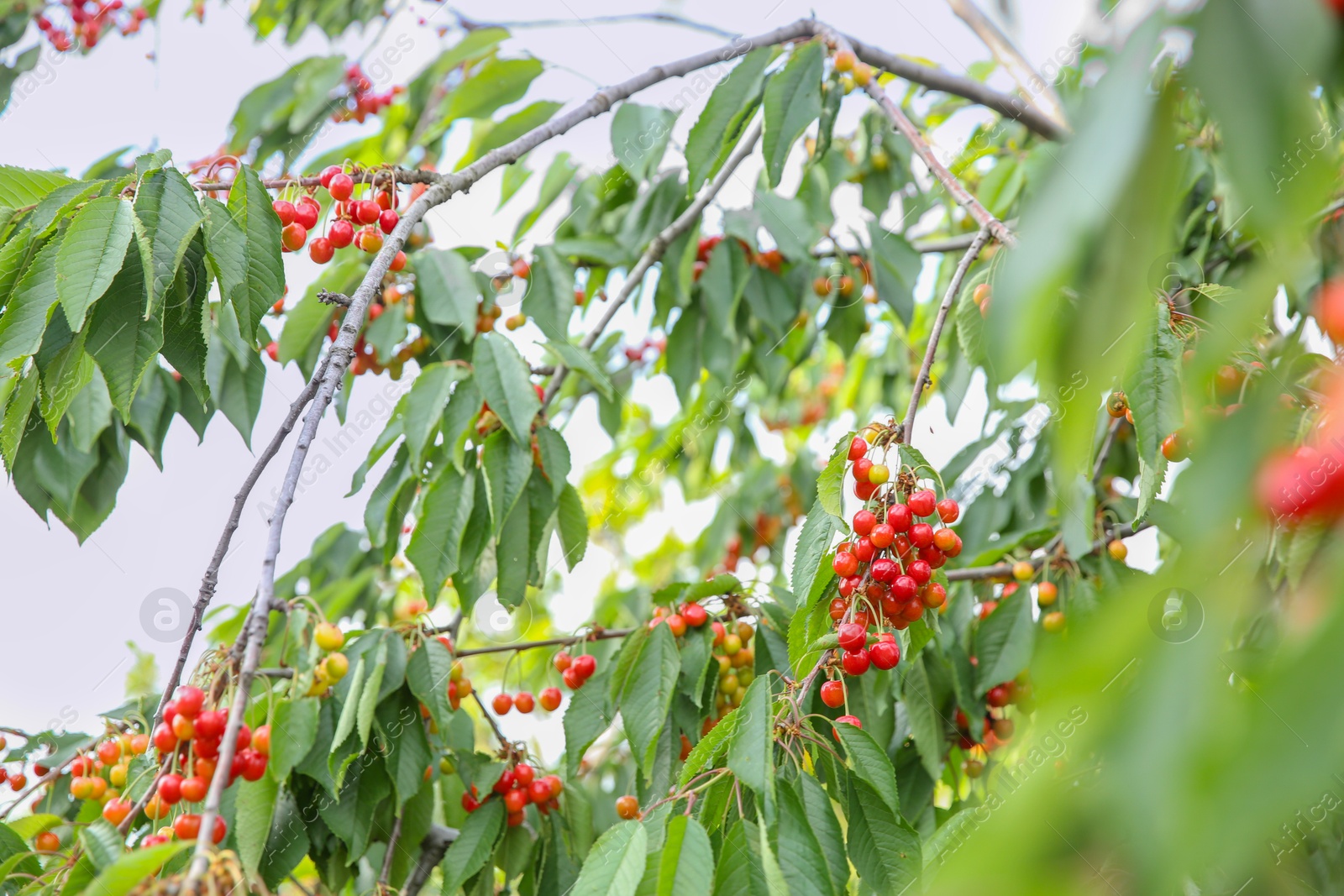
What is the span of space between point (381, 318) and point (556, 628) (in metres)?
2.58

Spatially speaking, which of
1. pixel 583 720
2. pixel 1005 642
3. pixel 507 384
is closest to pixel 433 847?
pixel 583 720

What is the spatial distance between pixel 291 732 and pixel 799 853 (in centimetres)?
95

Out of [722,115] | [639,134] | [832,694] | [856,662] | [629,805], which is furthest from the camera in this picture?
[639,134]

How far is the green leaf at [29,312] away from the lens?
1.10 metres

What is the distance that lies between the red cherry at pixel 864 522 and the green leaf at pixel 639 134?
1.42 meters

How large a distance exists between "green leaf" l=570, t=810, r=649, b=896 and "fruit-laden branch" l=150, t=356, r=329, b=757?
0.49 metres

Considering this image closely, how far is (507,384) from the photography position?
72.0 inches

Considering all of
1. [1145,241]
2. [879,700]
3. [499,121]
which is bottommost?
[1145,241]

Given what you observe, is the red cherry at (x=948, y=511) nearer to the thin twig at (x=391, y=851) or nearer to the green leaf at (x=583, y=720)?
the green leaf at (x=583, y=720)

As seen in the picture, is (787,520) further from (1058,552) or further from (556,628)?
(1058,552)

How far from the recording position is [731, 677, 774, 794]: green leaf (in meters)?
1.01

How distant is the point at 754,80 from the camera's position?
6.50 ft

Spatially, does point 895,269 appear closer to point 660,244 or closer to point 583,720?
point 660,244

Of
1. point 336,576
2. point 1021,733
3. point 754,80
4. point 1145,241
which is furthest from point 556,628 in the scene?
point 1145,241
